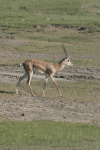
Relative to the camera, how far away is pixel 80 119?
32.7 feet

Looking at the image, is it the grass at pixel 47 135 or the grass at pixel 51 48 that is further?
the grass at pixel 51 48

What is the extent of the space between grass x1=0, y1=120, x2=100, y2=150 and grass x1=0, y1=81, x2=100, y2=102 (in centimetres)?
367

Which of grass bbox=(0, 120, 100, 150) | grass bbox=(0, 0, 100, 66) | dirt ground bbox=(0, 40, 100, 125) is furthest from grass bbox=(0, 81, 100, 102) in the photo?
grass bbox=(0, 0, 100, 66)

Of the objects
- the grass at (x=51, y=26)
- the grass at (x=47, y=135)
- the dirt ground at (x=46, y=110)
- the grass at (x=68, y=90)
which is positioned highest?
the grass at (x=47, y=135)

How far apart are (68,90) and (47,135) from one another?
20.6 feet

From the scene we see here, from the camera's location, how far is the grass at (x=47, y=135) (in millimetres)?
7445

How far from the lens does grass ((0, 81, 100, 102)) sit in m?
12.9

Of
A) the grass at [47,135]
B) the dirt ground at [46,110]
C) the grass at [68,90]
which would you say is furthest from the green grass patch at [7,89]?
the grass at [47,135]

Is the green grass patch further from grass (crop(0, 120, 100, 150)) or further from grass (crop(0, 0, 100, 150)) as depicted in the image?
grass (crop(0, 120, 100, 150))

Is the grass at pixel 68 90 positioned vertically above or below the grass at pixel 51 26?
above

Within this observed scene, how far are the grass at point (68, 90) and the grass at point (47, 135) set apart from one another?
12.0ft

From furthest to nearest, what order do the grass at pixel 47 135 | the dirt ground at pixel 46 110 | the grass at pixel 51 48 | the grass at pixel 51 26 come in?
the grass at pixel 51 26 < the dirt ground at pixel 46 110 < the grass at pixel 51 48 < the grass at pixel 47 135


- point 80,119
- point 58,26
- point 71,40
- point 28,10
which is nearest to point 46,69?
point 80,119

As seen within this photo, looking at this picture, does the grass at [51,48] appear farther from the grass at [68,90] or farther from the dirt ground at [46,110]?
the dirt ground at [46,110]
